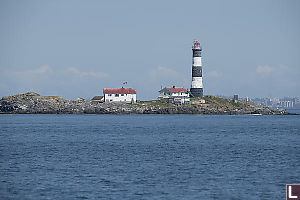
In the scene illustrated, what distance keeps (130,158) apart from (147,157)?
6.20 feet

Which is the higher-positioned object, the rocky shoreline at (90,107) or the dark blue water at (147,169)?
the rocky shoreline at (90,107)

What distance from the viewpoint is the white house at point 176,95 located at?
151000mm

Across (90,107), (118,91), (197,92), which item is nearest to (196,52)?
(197,92)

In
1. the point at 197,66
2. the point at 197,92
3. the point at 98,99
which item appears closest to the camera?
the point at 197,66

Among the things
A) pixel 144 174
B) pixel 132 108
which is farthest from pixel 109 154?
pixel 132 108

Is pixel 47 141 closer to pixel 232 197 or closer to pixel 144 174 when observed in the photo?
pixel 144 174

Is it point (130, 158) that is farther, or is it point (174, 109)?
point (174, 109)

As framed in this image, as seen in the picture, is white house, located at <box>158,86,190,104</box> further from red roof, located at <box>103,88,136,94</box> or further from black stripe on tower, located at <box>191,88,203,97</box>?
red roof, located at <box>103,88,136,94</box>

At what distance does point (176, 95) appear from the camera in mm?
154750

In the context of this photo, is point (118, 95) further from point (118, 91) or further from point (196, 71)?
point (196, 71)

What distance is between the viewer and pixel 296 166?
41.6 metres

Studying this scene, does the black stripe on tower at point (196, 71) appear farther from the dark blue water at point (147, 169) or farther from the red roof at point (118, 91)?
the dark blue water at point (147, 169)

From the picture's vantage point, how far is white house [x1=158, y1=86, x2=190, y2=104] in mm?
151000

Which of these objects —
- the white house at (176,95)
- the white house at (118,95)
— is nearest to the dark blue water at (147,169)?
the white house at (176,95)
